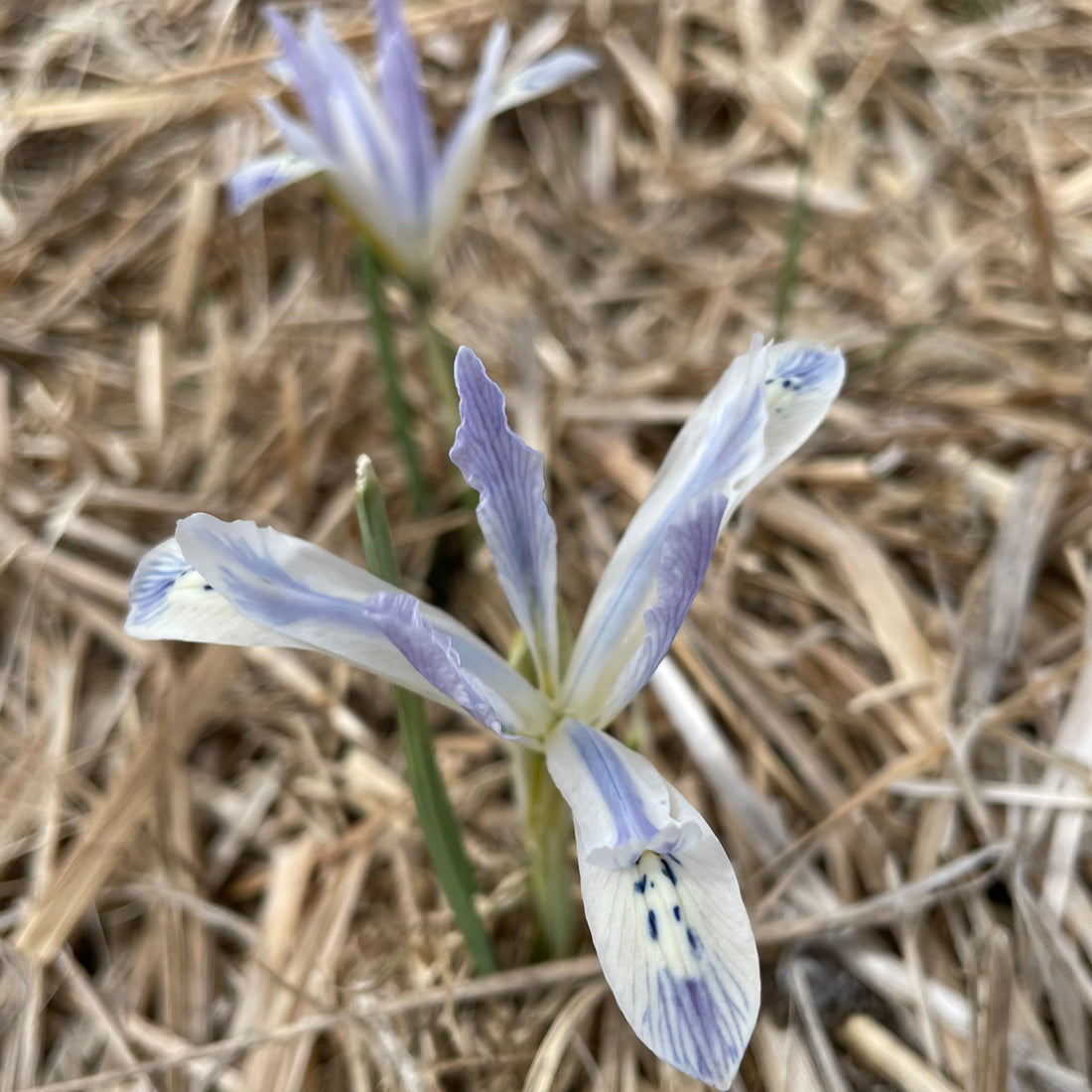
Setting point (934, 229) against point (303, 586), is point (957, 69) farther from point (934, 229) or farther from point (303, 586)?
point (303, 586)

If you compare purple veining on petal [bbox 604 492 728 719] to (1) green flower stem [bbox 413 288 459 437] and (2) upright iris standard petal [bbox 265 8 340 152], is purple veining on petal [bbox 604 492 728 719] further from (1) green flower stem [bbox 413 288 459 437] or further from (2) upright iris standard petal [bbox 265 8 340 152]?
(2) upright iris standard petal [bbox 265 8 340 152]

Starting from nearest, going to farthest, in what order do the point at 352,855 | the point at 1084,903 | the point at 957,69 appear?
the point at 1084,903
the point at 352,855
the point at 957,69

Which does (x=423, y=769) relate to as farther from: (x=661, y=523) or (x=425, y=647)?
(x=661, y=523)

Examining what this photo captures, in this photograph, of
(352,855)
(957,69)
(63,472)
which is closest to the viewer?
(352,855)

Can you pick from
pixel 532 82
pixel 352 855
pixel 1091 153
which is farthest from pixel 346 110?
pixel 1091 153

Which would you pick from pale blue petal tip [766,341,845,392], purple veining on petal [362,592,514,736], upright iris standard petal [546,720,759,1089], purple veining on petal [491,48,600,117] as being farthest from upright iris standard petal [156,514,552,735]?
purple veining on petal [491,48,600,117]

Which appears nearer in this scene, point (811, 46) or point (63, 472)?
point (63, 472)

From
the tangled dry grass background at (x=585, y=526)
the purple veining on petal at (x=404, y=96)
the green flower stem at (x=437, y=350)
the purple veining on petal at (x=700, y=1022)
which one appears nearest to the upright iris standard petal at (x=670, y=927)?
the purple veining on petal at (x=700, y=1022)
